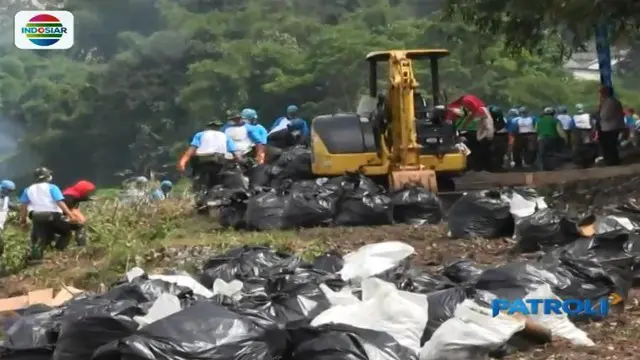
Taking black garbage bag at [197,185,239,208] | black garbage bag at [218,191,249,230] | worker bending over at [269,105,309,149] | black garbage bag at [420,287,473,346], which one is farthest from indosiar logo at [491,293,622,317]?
worker bending over at [269,105,309,149]

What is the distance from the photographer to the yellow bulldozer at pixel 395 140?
12211mm

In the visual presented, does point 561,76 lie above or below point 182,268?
below

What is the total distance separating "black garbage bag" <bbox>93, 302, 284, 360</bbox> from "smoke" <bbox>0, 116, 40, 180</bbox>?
4451cm

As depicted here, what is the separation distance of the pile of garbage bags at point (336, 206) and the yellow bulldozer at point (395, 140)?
97 centimetres

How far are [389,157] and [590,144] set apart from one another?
6269 mm

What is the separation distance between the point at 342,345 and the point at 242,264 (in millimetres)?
2482

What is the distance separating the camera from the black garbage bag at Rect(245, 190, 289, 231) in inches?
424

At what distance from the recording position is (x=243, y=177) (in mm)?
12945

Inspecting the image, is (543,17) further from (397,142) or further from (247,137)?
(247,137)

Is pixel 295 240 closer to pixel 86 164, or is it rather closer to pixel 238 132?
pixel 238 132

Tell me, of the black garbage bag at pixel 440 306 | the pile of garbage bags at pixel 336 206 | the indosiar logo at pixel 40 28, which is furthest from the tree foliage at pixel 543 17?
the indosiar logo at pixel 40 28

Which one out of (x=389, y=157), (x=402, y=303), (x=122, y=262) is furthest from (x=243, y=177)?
(x=402, y=303)

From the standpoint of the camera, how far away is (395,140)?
12320mm

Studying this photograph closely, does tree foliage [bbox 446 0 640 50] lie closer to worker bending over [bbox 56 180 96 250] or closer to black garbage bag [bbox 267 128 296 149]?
black garbage bag [bbox 267 128 296 149]
